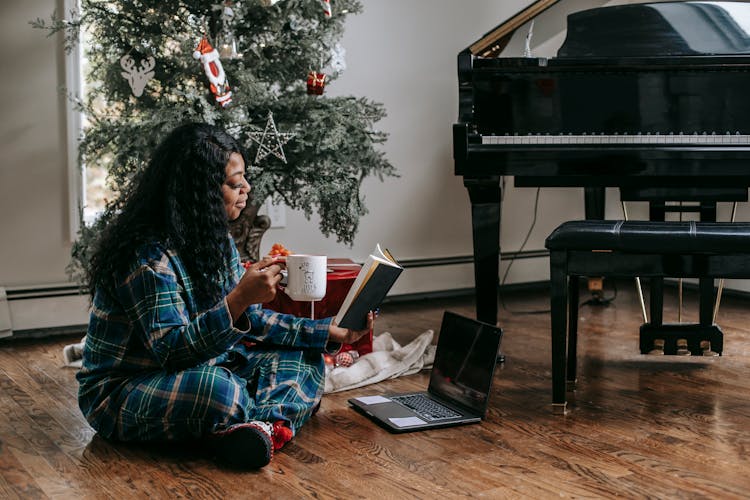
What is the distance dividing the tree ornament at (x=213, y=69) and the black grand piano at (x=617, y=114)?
80 centimetres

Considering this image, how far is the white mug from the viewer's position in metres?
2.09

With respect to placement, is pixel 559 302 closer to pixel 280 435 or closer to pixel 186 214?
pixel 280 435

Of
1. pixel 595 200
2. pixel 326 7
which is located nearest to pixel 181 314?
pixel 326 7

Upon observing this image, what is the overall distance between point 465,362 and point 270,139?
3.74 feet

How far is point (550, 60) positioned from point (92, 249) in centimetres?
171

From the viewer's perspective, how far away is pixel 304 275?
2.09 metres

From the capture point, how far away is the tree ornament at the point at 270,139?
3.14 metres

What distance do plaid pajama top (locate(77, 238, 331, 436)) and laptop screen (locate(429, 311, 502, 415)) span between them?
0.55 meters

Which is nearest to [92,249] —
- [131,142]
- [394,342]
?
[131,142]

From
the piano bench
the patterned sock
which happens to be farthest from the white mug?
the piano bench

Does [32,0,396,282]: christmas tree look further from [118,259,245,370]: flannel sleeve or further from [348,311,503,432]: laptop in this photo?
[118,259,245,370]: flannel sleeve

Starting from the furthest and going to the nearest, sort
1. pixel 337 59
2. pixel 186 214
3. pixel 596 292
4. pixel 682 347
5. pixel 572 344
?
1. pixel 596 292
2. pixel 337 59
3. pixel 682 347
4. pixel 572 344
5. pixel 186 214

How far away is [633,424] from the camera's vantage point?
242cm

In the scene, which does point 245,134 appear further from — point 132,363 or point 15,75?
point 132,363
